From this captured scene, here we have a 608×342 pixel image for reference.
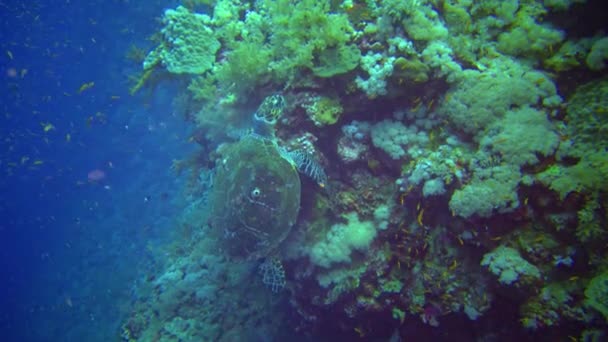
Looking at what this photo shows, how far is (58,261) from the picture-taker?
1011 inches

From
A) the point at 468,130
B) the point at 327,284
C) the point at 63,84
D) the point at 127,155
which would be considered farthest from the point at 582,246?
the point at 63,84

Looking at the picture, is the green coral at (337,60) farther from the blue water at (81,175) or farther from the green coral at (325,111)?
the blue water at (81,175)

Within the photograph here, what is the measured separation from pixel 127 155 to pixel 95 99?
780 centimetres

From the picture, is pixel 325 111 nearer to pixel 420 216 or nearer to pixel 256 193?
pixel 256 193

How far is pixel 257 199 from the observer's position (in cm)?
470

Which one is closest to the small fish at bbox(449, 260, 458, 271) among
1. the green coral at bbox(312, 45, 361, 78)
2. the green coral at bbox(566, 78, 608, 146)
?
the green coral at bbox(566, 78, 608, 146)

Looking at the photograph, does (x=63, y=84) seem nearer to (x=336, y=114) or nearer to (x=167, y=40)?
(x=167, y=40)

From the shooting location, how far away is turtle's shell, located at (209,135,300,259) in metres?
→ 4.70

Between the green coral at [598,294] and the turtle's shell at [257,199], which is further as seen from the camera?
the turtle's shell at [257,199]

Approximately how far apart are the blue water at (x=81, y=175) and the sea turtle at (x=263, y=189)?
10.2m

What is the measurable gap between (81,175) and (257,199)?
34534mm

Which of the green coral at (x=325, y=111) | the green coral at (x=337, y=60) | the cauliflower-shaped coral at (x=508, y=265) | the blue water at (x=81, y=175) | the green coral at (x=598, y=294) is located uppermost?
the green coral at (x=337, y=60)

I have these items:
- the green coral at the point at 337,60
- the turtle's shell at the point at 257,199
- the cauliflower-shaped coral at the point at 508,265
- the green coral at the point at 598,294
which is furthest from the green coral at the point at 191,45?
the green coral at the point at 598,294

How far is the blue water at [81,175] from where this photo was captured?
1873 centimetres
